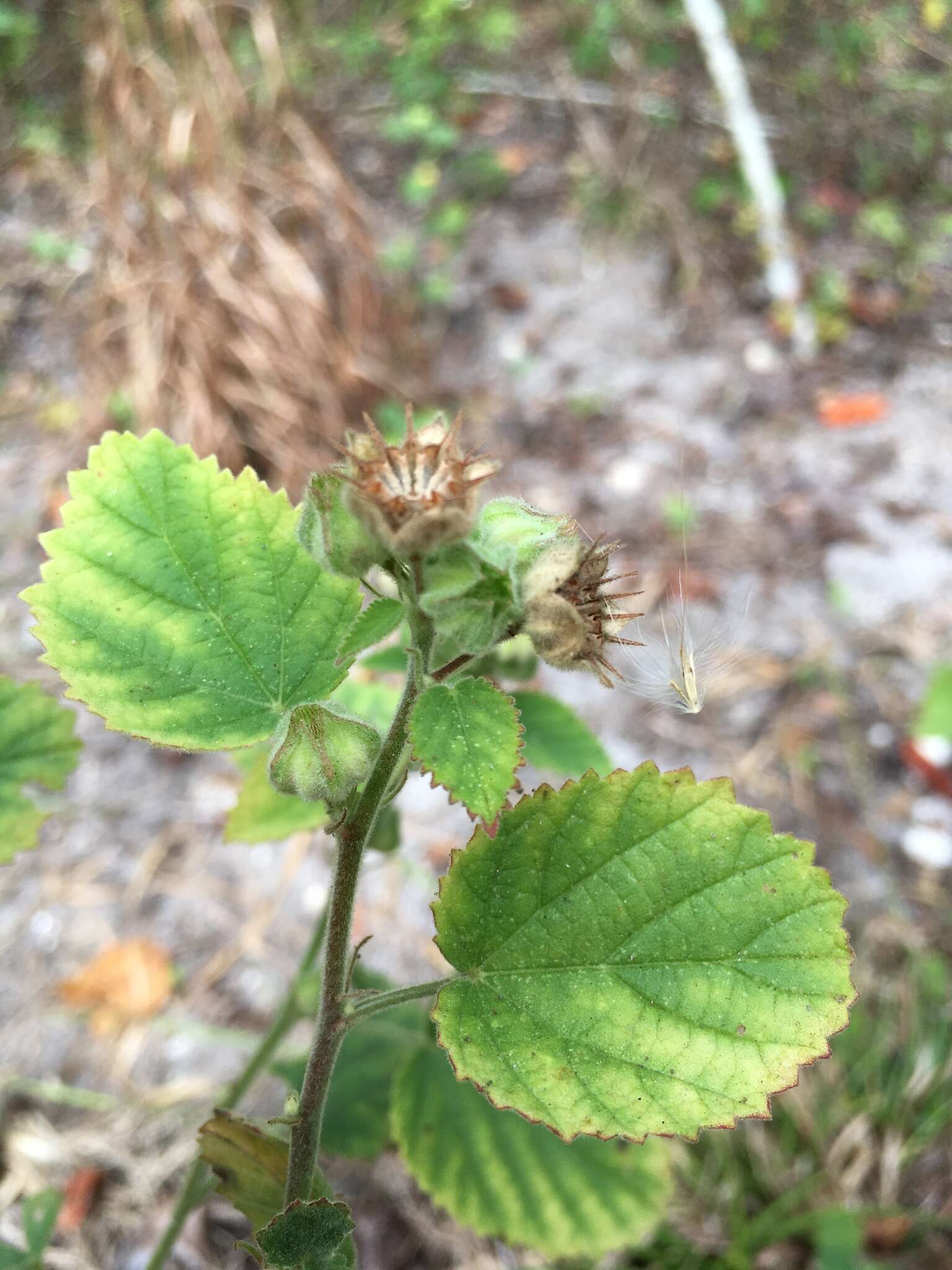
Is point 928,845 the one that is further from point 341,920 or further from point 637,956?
point 341,920

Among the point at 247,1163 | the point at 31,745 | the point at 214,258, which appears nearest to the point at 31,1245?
the point at 247,1163

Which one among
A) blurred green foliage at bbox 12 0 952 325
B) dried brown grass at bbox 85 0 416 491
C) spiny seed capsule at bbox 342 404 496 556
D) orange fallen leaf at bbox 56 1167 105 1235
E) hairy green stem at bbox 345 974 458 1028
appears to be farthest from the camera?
blurred green foliage at bbox 12 0 952 325

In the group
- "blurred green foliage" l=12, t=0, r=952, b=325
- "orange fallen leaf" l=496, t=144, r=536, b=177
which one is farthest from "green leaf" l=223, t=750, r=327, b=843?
"orange fallen leaf" l=496, t=144, r=536, b=177

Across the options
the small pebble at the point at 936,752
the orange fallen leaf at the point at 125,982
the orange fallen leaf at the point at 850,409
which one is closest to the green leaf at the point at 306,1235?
the orange fallen leaf at the point at 125,982

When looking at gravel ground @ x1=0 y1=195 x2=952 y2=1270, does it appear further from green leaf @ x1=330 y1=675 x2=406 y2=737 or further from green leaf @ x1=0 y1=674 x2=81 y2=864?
green leaf @ x1=0 y1=674 x2=81 y2=864

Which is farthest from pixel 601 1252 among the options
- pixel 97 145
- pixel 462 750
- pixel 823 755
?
pixel 97 145

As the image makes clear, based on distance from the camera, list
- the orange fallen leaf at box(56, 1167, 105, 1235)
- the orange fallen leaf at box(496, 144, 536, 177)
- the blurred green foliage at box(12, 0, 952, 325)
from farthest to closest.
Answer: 1. the orange fallen leaf at box(496, 144, 536, 177)
2. the blurred green foliage at box(12, 0, 952, 325)
3. the orange fallen leaf at box(56, 1167, 105, 1235)

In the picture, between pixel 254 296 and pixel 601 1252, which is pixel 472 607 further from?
pixel 254 296
